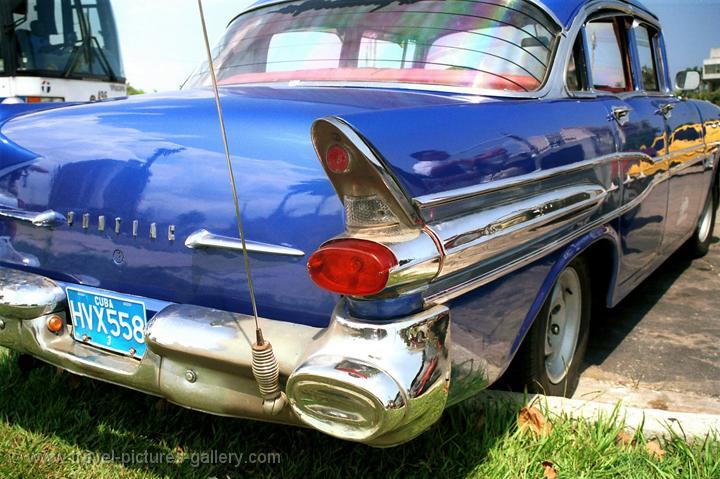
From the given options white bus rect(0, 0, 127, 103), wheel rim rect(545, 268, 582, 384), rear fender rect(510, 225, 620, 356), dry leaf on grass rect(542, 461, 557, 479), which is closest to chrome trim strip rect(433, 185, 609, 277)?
rear fender rect(510, 225, 620, 356)

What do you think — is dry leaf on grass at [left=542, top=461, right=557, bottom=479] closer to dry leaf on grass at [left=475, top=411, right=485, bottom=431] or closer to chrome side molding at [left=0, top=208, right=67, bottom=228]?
dry leaf on grass at [left=475, top=411, right=485, bottom=431]

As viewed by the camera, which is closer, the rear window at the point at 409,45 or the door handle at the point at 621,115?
the rear window at the point at 409,45

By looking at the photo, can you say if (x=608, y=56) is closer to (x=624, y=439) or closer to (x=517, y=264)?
(x=517, y=264)

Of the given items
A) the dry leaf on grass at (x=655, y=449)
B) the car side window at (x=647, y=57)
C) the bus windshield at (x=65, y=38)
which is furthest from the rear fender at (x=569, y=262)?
the bus windshield at (x=65, y=38)

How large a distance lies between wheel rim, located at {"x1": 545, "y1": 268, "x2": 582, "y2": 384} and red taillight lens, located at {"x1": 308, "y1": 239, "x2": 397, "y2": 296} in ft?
4.25

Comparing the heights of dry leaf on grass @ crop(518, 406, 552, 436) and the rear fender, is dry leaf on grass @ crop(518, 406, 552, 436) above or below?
below

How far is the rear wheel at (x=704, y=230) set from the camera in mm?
5258

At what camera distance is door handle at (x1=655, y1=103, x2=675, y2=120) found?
3.64 m

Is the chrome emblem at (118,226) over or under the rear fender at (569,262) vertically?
over

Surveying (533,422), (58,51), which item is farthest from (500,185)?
(58,51)

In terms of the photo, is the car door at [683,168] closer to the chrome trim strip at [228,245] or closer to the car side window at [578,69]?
the car side window at [578,69]

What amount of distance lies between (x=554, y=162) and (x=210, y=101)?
3.79ft

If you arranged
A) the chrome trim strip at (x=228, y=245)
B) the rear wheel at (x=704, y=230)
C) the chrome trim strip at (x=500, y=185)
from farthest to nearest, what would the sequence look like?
the rear wheel at (x=704, y=230)
the chrome trim strip at (x=228, y=245)
the chrome trim strip at (x=500, y=185)

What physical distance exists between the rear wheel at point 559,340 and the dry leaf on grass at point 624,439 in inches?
13.5
